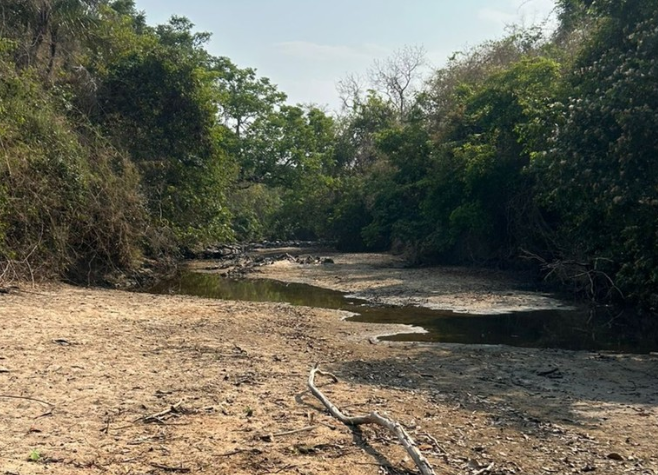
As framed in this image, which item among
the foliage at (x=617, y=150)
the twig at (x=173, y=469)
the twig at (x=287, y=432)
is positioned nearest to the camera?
the twig at (x=173, y=469)

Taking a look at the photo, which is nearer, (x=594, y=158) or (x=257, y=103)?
(x=594, y=158)

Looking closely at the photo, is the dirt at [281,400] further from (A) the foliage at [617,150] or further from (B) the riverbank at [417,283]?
(B) the riverbank at [417,283]

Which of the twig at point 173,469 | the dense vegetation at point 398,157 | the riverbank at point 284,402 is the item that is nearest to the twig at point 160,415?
the riverbank at point 284,402

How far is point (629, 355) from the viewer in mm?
10758

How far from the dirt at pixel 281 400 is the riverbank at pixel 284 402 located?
0.02m

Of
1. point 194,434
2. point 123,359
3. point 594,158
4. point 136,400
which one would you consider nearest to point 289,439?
point 194,434

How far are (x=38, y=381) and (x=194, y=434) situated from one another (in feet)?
7.65

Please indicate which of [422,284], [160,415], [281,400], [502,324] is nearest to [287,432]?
[281,400]

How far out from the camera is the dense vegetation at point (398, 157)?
490 inches

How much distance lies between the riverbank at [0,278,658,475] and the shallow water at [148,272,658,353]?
1.15 m

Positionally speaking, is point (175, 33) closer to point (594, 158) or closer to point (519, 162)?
point (519, 162)

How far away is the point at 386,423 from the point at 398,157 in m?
26.5

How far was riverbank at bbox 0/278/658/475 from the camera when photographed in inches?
208

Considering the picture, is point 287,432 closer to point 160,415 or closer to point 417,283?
point 160,415
